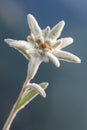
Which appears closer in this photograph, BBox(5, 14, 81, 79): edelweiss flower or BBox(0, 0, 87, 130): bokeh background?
BBox(5, 14, 81, 79): edelweiss flower

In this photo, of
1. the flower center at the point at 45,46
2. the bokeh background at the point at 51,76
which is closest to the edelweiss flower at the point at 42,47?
the flower center at the point at 45,46

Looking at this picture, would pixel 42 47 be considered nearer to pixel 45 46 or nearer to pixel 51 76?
pixel 45 46

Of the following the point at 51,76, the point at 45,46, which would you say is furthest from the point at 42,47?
the point at 51,76

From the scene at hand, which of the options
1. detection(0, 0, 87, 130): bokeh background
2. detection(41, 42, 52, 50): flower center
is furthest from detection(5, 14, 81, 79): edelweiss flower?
detection(0, 0, 87, 130): bokeh background

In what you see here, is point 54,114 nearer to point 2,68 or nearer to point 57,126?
point 57,126

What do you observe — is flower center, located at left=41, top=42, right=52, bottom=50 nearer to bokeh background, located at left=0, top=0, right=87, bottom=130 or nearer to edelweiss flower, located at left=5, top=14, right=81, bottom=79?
edelweiss flower, located at left=5, top=14, right=81, bottom=79

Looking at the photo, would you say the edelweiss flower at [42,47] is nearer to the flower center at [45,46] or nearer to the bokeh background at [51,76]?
the flower center at [45,46]
